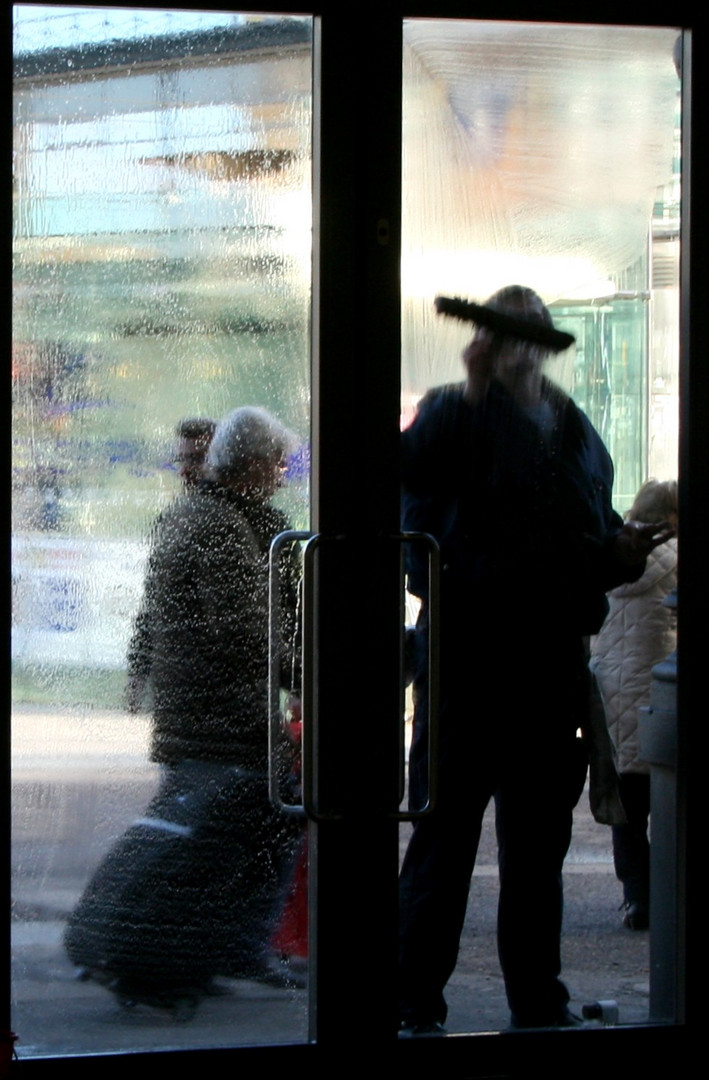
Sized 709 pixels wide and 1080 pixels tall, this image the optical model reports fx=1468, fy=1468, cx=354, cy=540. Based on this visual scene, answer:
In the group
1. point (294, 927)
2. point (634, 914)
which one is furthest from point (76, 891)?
point (634, 914)

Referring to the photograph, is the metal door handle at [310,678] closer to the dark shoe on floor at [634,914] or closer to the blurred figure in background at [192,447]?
the blurred figure in background at [192,447]

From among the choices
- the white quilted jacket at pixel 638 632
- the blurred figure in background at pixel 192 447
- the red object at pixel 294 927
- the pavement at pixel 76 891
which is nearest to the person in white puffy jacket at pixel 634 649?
the white quilted jacket at pixel 638 632

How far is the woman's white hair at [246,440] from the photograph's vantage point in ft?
10.7

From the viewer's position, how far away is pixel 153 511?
3.23 m

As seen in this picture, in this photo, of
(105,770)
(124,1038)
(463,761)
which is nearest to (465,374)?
(463,761)

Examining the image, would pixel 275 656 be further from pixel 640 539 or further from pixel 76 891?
pixel 640 539

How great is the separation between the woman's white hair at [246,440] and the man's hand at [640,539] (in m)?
0.80

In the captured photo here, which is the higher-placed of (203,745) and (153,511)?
(153,511)

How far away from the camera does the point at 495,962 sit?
3359mm

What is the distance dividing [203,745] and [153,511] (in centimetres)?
53

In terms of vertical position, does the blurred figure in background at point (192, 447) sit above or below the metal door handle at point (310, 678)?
above
